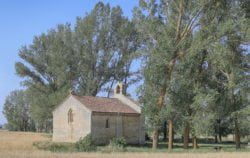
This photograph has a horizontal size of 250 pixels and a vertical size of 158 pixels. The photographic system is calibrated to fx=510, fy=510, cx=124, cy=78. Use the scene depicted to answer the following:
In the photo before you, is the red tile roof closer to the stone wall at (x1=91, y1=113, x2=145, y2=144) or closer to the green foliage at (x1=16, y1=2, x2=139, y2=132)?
the stone wall at (x1=91, y1=113, x2=145, y2=144)

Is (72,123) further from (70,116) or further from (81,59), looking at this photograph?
(81,59)

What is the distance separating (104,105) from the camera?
67250mm

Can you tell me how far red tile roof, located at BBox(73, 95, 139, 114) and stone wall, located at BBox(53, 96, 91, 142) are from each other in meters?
0.85

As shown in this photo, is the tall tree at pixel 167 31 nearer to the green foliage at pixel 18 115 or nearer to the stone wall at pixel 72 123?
the stone wall at pixel 72 123

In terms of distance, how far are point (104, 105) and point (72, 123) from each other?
480cm

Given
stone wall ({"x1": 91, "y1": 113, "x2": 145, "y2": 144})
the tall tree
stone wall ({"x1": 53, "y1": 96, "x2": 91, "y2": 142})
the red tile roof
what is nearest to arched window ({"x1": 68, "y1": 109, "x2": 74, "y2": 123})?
stone wall ({"x1": 53, "y1": 96, "x2": 91, "y2": 142})

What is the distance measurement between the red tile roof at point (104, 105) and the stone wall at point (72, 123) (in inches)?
33.5

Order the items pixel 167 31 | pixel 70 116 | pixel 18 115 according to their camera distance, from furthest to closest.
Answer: pixel 18 115 → pixel 70 116 → pixel 167 31

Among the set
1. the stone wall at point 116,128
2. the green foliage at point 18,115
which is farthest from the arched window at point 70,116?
the green foliage at point 18,115

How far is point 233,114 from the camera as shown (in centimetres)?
5088

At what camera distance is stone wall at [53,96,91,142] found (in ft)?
211

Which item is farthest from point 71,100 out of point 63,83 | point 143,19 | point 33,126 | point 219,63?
point 33,126

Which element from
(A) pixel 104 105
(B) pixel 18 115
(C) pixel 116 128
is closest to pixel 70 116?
(A) pixel 104 105

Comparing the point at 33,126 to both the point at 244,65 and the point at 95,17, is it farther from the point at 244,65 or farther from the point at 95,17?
the point at 244,65
